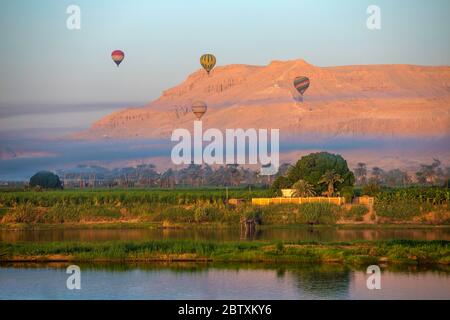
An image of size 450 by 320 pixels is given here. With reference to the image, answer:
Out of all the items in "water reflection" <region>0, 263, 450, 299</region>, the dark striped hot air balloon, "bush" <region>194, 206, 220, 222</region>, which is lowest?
"water reflection" <region>0, 263, 450, 299</region>

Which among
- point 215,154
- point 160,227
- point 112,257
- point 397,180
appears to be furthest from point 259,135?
point 112,257

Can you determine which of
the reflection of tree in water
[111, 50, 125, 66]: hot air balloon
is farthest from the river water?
[111, 50, 125, 66]: hot air balloon

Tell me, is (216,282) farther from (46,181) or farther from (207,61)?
(46,181)

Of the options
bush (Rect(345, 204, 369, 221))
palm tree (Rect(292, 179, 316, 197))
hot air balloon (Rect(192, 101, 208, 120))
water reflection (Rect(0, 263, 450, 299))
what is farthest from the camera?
hot air balloon (Rect(192, 101, 208, 120))

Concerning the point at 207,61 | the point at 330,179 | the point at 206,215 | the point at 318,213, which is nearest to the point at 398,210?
the point at 318,213

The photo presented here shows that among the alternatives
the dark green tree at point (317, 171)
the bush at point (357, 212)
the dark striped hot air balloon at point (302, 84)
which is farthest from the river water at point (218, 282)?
the dark striped hot air balloon at point (302, 84)

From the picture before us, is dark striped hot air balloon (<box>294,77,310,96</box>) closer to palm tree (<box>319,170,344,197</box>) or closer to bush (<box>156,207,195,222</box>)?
palm tree (<box>319,170,344,197</box>)
